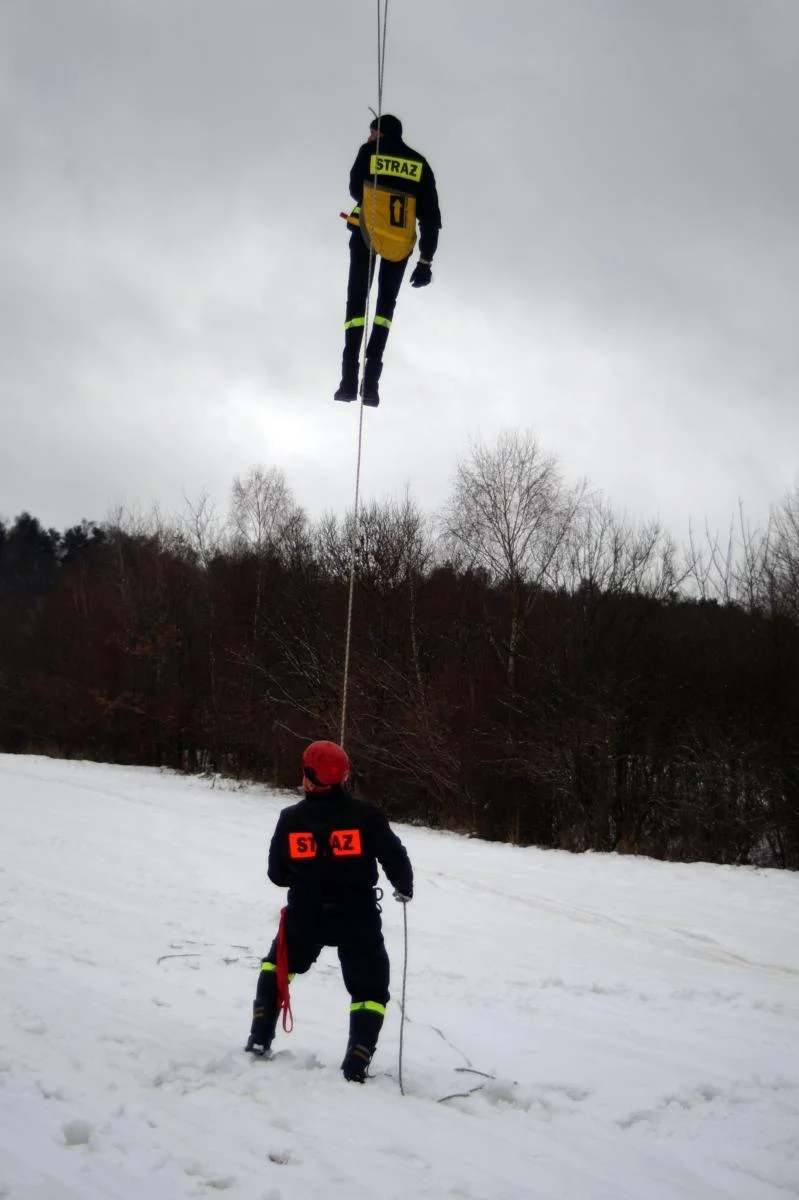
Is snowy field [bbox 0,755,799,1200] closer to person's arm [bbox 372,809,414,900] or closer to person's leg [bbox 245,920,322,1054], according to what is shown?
person's leg [bbox 245,920,322,1054]

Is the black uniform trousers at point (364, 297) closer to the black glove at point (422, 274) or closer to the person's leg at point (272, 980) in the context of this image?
the black glove at point (422, 274)

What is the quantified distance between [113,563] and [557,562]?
87.5 ft

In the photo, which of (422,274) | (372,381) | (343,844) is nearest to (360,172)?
(422,274)

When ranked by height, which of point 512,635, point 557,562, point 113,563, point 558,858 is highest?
point 113,563

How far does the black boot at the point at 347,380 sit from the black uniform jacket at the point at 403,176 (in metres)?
0.87

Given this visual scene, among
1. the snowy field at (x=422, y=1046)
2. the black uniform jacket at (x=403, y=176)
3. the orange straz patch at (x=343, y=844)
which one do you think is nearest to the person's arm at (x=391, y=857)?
the orange straz patch at (x=343, y=844)

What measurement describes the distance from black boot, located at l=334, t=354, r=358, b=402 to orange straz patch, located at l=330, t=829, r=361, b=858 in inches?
115

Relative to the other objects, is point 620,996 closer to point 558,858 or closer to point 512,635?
point 558,858

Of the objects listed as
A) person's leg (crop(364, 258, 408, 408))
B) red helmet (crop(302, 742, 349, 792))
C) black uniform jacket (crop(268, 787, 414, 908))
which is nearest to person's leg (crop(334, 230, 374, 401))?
person's leg (crop(364, 258, 408, 408))

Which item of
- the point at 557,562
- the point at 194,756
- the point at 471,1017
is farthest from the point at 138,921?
the point at 194,756

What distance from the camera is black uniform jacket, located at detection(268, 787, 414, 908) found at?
451cm

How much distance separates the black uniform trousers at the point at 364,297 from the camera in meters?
5.56

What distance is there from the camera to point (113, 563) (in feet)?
136

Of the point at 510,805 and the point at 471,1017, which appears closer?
the point at 471,1017
